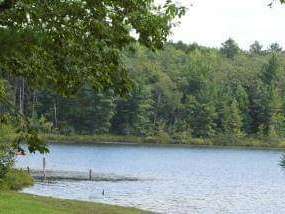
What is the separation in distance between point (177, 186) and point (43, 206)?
1201 inches

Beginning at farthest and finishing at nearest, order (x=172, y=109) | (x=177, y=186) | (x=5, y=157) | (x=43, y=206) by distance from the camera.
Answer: (x=172, y=109) → (x=177, y=186) → (x=5, y=157) → (x=43, y=206)

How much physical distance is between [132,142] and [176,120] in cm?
1542

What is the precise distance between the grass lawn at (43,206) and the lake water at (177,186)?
6260mm

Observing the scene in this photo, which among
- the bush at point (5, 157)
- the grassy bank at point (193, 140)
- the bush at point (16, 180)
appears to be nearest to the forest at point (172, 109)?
the grassy bank at point (193, 140)

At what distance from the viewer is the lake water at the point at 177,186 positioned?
145 ft

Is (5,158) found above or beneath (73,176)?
above

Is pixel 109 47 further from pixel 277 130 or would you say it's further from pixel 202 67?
pixel 202 67

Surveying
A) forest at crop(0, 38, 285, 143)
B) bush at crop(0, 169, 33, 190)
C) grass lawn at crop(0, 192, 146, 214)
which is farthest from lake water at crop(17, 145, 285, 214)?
forest at crop(0, 38, 285, 143)

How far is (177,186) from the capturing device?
58.4 m

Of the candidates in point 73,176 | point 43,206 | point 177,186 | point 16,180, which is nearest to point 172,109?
point 73,176

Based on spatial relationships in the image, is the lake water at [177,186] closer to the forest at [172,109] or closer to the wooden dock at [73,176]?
the wooden dock at [73,176]

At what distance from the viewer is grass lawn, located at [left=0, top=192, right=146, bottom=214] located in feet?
82.7

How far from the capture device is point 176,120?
161125mm

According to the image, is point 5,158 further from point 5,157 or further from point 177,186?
point 177,186
